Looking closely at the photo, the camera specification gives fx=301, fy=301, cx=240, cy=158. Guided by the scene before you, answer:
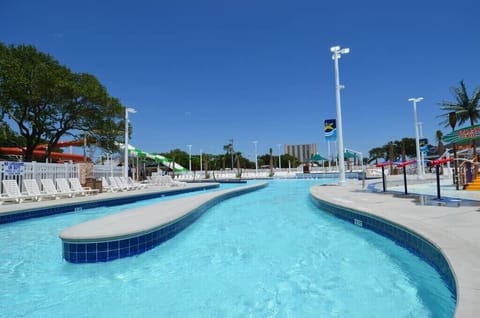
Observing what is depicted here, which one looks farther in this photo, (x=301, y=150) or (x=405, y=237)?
(x=301, y=150)

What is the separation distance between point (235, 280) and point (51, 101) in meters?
16.6

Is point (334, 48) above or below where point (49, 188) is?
above

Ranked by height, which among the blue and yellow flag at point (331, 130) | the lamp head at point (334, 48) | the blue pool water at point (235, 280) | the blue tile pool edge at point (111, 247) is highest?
the lamp head at point (334, 48)

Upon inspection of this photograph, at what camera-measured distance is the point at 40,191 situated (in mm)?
10695

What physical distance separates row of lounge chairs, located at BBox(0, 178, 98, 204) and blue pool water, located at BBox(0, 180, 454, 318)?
4728 millimetres

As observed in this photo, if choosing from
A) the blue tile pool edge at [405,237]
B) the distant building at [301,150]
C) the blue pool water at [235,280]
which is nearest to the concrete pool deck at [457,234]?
the blue tile pool edge at [405,237]

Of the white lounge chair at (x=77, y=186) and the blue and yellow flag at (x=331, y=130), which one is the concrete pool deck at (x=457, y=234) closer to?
the blue and yellow flag at (x=331, y=130)

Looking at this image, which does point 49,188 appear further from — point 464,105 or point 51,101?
point 464,105

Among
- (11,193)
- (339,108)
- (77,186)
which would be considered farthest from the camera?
(339,108)

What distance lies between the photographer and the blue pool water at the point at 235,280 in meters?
2.75

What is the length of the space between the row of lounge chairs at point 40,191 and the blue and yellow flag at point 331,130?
11203 mm

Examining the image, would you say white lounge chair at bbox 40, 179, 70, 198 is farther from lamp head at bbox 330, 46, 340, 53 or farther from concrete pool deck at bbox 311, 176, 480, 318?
lamp head at bbox 330, 46, 340, 53

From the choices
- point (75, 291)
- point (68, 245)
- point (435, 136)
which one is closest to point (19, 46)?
point (68, 245)

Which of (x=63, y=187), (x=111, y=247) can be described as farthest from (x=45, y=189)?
(x=111, y=247)
